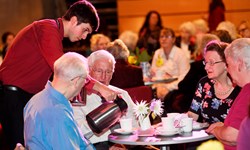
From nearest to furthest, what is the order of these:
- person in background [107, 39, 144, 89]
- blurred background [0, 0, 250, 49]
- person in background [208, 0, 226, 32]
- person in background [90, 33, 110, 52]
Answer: person in background [107, 39, 144, 89] < person in background [90, 33, 110, 52] < person in background [208, 0, 226, 32] < blurred background [0, 0, 250, 49]

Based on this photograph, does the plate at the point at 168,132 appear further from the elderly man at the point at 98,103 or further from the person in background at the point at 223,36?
the person in background at the point at 223,36

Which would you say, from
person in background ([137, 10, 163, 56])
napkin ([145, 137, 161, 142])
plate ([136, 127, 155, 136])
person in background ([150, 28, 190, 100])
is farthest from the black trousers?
person in background ([137, 10, 163, 56])

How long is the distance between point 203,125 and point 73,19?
4.12 ft

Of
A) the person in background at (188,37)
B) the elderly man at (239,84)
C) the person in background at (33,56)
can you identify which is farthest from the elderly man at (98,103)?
the person in background at (188,37)

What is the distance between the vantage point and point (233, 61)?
3539 mm

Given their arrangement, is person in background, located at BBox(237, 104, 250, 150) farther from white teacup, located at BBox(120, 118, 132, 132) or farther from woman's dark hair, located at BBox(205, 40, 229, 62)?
woman's dark hair, located at BBox(205, 40, 229, 62)

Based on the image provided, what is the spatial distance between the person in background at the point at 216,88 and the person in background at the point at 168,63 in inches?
105

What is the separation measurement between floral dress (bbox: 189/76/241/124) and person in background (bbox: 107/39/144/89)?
933 mm

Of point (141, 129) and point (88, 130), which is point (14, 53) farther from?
point (141, 129)

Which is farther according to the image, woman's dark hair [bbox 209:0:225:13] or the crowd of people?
woman's dark hair [bbox 209:0:225:13]

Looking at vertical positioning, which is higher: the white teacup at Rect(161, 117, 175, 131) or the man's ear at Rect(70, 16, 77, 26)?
the man's ear at Rect(70, 16, 77, 26)

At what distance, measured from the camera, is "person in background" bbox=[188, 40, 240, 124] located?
423 cm

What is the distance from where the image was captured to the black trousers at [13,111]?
4.60 metres

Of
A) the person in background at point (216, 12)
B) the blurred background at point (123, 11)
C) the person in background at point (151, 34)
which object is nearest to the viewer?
the person in background at point (151, 34)
